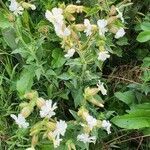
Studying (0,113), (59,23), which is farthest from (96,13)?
(0,113)

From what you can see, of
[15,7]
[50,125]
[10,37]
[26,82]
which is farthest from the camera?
[10,37]

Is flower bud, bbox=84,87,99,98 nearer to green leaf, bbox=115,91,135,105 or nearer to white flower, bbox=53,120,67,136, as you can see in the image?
white flower, bbox=53,120,67,136

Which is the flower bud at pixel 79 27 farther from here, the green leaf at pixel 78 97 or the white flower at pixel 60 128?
the white flower at pixel 60 128

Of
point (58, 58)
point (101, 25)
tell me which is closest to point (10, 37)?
point (58, 58)

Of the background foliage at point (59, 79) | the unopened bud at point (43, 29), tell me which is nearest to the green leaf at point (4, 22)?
the background foliage at point (59, 79)

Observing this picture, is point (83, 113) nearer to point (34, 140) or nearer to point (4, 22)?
point (34, 140)

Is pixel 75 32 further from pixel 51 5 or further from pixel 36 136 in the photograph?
pixel 36 136
